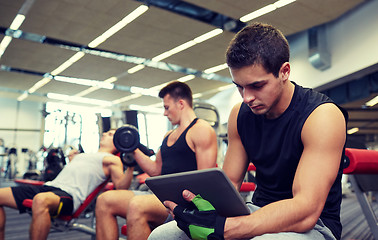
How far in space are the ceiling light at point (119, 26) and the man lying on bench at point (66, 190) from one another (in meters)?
3.33

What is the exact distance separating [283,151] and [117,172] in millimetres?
1586

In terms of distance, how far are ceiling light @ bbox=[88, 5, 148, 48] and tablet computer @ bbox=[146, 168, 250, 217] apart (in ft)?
15.5

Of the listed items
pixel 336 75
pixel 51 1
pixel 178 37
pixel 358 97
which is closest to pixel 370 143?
pixel 358 97

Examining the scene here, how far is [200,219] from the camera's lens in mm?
789

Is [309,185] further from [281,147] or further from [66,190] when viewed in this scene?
[66,190]

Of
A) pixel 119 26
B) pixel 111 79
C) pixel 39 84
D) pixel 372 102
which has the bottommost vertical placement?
pixel 372 102

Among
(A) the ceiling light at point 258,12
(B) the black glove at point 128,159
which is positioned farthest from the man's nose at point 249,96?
(A) the ceiling light at point 258,12

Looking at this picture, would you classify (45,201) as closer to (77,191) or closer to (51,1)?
(77,191)

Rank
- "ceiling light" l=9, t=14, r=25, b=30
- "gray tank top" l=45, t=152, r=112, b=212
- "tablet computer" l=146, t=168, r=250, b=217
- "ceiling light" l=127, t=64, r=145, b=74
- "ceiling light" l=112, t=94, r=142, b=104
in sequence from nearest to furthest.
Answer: "tablet computer" l=146, t=168, r=250, b=217 < "gray tank top" l=45, t=152, r=112, b=212 < "ceiling light" l=9, t=14, r=25, b=30 < "ceiling light" l=127, t=64, r=145, b=74 < "ceiling light" l=112, t=94, r=142, b=104

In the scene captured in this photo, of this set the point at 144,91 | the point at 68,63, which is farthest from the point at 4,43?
the point at 144,91

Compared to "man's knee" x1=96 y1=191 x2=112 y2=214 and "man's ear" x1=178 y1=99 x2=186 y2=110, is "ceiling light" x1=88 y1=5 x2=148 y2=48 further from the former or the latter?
"man's knee" x1=96 y1=191 x2=112 y2=214

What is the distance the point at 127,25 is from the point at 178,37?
1059 mm

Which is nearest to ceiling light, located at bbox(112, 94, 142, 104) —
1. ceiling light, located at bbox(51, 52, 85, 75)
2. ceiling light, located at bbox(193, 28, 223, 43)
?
ceiling light, located at bbox(51, 52, 85, 75)

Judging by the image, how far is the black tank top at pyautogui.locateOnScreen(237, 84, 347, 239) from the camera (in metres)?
0.95
